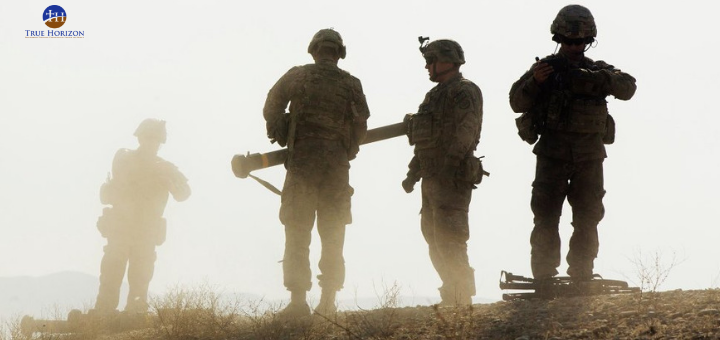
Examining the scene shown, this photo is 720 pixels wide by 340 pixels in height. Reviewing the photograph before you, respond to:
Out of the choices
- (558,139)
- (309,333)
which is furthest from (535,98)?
(309,333)

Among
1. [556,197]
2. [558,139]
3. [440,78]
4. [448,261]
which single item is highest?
[440,78]

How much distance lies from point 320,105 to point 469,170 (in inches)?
68.4

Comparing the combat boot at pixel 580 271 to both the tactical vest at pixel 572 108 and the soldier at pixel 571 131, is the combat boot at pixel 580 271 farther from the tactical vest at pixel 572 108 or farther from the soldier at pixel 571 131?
the tactical vest at pixel 572 108

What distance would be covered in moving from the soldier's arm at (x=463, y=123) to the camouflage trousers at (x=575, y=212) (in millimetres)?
827

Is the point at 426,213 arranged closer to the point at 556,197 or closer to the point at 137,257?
the point at 556,197

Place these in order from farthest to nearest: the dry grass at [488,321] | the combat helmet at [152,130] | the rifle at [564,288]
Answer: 1. the combat helmet at [152,130]
2. the rifle at [564,288]
3. the dry grass at [488,321]

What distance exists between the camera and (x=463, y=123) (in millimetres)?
9008

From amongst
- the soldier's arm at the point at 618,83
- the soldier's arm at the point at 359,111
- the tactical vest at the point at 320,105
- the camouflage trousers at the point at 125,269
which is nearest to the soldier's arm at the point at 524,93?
the soldier's arm at the point at 618,83

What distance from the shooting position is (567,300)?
773cm

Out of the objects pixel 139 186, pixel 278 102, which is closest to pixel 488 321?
pixel 278 102

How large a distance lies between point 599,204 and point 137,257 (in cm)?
1308

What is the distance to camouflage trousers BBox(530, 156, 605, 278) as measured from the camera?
874 cm

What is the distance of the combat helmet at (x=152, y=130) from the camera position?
65.0 ft

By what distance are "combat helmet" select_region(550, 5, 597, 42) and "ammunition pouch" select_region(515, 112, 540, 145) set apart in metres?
0.91
